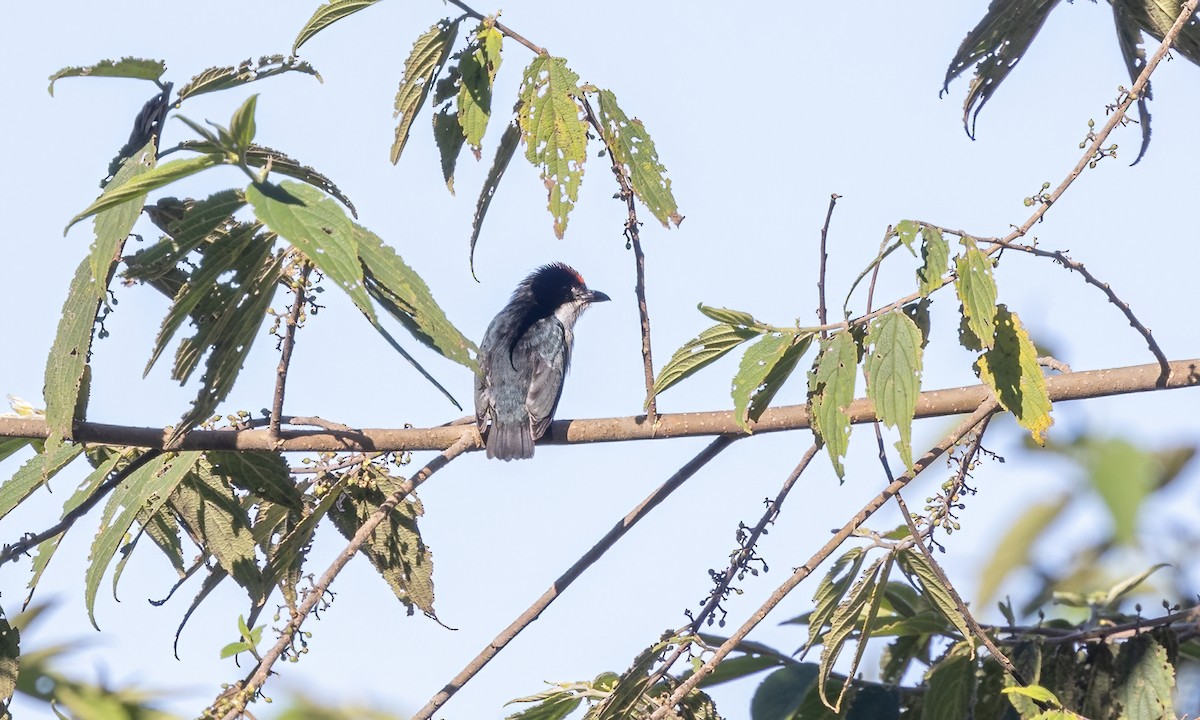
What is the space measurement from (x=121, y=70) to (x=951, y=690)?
243 cm

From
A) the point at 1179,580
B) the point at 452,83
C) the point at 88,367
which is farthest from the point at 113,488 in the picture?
the point at 1179,580

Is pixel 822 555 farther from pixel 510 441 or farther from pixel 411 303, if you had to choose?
pixel 510 441

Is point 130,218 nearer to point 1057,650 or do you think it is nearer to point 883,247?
point 883,247

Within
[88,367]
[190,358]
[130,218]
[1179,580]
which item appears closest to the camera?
[130,218]

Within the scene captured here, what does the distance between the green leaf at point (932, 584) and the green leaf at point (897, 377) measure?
26.4 inches

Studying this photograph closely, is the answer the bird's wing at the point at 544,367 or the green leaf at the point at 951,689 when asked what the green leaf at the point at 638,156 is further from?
the bird's wing at the point at 544,367

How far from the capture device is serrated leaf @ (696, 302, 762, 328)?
2.33 metres

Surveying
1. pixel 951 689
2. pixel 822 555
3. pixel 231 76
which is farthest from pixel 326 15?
pixel 951 689

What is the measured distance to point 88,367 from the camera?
3037 millimetres

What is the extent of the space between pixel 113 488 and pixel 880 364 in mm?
2107

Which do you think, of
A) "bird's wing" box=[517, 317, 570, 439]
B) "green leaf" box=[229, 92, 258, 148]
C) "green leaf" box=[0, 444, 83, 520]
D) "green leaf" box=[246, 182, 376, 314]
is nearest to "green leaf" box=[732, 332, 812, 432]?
"green leaf" box=[246, 182, 376, 314]

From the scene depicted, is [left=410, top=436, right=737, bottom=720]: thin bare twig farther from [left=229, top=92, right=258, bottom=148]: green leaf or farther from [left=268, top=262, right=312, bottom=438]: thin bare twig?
[left=229, top=92, right=258, bottom=148]: green leaf

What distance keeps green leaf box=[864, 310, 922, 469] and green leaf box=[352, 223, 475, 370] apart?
0.72m

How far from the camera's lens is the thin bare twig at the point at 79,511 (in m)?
2.97
